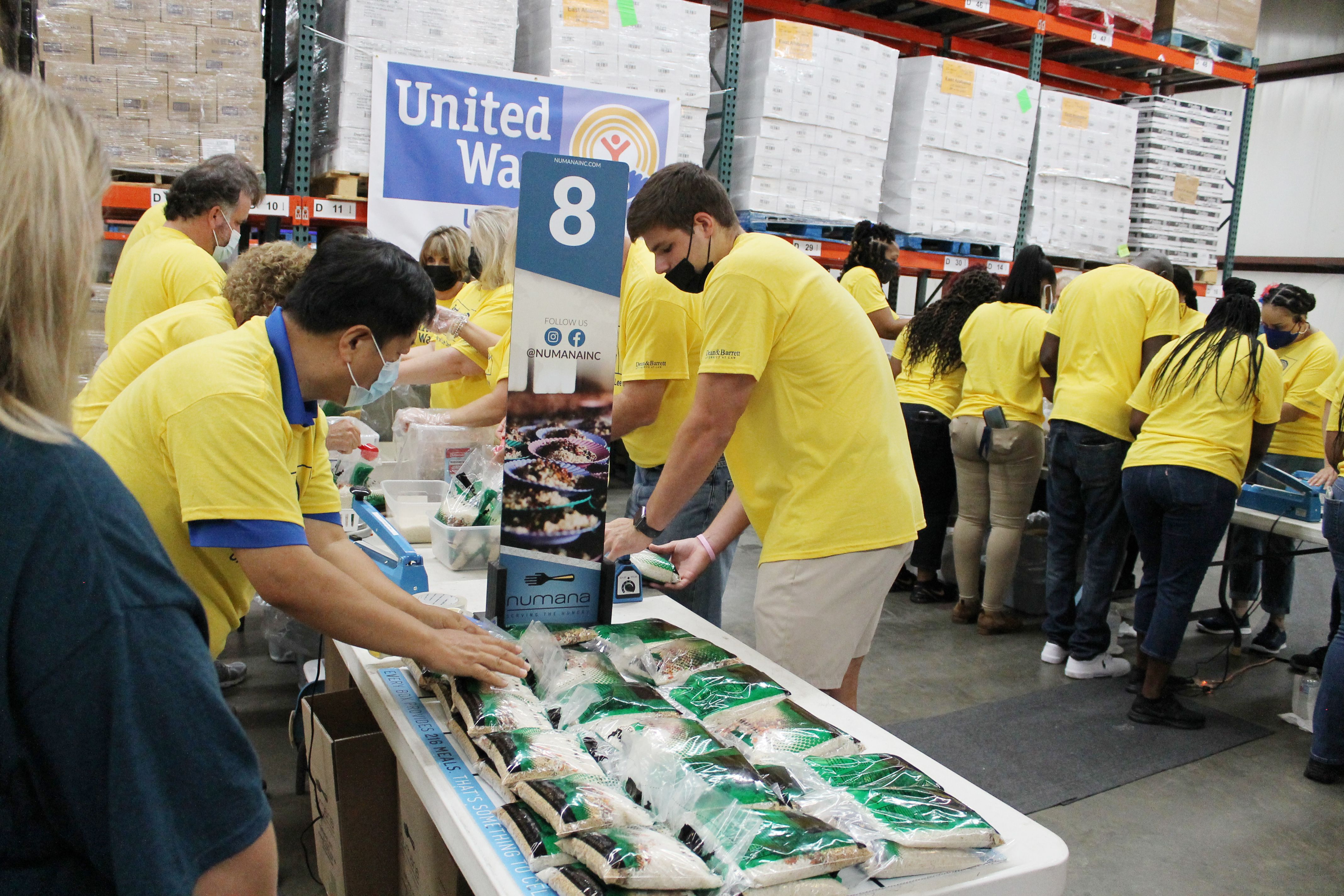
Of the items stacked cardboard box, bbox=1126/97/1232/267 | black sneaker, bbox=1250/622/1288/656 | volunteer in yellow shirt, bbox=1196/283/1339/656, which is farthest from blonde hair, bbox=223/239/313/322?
stacked cardboard box, bbox=1126/97/1232/267

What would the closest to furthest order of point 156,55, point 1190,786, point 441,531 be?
point 441,531, point 1190,786, point 156,55

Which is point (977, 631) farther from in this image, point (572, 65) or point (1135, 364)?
point (572, 65)

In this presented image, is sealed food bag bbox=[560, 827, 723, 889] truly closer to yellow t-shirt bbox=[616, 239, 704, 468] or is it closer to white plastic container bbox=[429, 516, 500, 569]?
white plastic container bbox=[429, 516, 500, 569]

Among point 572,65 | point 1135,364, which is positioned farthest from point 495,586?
point 572,65

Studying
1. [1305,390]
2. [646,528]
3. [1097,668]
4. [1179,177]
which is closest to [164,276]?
[646,528]

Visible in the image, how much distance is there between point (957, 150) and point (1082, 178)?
1.15 meters

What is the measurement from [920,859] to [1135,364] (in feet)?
11.8

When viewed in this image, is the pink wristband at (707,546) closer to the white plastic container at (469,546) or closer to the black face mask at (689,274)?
the white plastic container at (469,546)

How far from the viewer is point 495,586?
1811 mm

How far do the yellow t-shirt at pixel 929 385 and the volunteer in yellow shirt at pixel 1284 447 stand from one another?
1486mm

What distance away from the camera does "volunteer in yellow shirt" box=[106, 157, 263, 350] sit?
3.39m

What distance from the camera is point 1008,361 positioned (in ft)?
15.3

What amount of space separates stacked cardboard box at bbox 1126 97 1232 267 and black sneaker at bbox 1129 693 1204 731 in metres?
4.11

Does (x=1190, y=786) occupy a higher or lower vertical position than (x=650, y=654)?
lower
